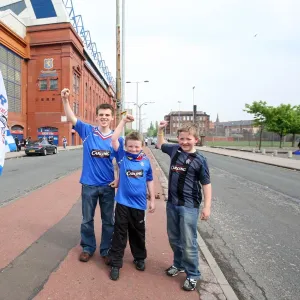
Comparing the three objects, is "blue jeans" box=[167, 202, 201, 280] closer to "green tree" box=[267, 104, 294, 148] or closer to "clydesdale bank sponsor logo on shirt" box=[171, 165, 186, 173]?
"clydesdale bank sponsor logo on shirt" box=[171, 165, 186, 173]

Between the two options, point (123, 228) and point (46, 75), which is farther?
point (46, 75)

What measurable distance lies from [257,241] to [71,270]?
9.91 ft

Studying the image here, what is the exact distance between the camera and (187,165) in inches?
113

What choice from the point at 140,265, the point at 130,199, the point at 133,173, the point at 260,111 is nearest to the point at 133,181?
the point at 133,173

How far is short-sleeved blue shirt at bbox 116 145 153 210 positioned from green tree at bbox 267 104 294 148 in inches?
1555

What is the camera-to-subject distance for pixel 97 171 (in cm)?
323

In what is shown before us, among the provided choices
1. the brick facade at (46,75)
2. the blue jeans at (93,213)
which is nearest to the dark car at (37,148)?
the brick facade at (46,75)

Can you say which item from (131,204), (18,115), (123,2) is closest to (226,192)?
(131,204)

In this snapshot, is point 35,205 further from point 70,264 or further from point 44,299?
point 44,299

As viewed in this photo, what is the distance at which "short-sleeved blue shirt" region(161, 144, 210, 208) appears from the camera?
9.37 ft

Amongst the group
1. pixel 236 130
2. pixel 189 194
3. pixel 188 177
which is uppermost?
pixel 236 130

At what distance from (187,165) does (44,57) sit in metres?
43.4

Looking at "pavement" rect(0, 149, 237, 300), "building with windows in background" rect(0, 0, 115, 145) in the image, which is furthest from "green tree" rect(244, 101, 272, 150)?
"pavement" rect(0, 149, 237, 300)

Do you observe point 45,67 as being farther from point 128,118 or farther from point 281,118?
point 128,118
